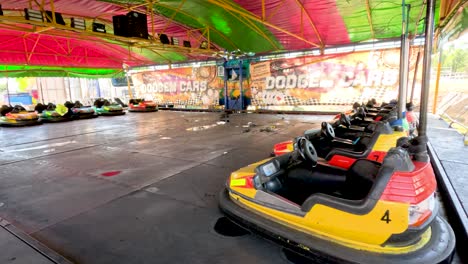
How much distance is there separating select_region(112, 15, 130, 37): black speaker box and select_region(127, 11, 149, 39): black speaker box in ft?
0.25

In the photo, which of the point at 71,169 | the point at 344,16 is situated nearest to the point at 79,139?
the point at 71,169

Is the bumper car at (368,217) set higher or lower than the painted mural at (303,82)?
lower

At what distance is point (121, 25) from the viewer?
227 inches

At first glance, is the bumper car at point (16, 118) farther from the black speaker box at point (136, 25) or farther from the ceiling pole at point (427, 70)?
the ceiling pole at point (427, 70)

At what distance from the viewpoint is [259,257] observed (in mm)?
1560

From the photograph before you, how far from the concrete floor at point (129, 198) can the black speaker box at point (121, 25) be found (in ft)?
7.85

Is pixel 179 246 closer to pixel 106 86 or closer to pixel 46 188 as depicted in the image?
pixel 46 188

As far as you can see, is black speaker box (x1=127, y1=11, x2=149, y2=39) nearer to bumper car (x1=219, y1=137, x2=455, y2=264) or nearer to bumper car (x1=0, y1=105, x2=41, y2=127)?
bumper car (x1=0, y1=105, x2=41, y2=127)

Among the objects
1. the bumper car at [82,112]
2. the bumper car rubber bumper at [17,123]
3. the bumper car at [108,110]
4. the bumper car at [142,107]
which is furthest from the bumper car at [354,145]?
the bumper car at [142,107]

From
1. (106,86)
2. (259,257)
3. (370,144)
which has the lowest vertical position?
(259,257)

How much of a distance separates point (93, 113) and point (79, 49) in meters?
2.85

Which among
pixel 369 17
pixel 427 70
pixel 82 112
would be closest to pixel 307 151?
pixel 427 70

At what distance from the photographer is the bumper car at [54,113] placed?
859 cm

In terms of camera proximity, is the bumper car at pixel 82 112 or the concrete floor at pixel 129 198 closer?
the concrete floor at pixel 129 198
